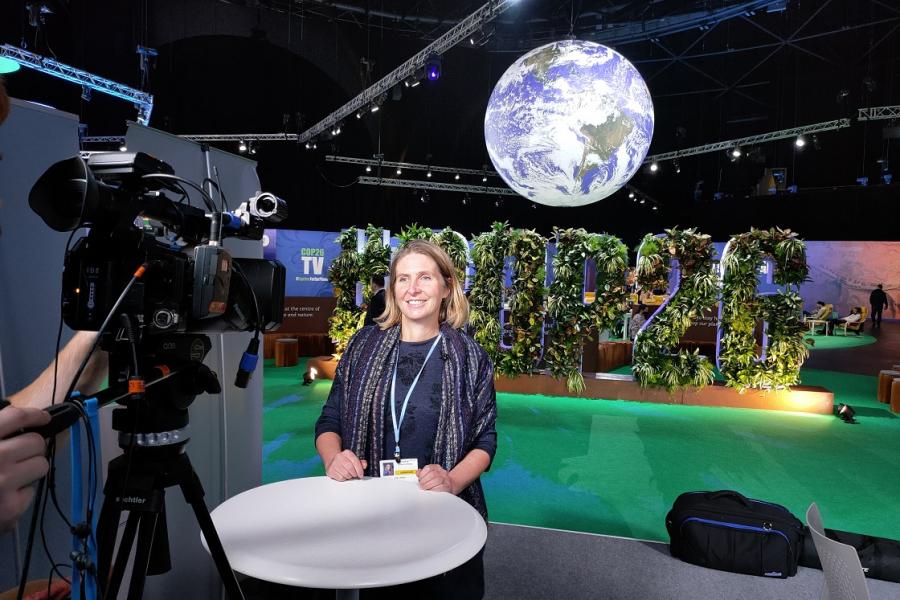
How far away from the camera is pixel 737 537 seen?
274cm

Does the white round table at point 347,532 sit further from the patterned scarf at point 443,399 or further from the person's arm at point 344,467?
the patterned scarf at point 443,399

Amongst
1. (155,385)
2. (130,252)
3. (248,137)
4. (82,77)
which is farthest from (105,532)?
(248,137)

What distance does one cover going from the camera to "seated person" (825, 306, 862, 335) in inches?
494

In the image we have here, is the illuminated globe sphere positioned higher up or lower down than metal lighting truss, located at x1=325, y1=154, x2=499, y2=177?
lower down

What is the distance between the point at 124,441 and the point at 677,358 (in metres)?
6.64

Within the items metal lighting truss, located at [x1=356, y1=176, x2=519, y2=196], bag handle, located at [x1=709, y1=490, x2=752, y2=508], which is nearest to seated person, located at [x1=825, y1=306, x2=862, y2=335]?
metal lighting truss, located at [x1=356, y1=176, x2=519, y2=196]

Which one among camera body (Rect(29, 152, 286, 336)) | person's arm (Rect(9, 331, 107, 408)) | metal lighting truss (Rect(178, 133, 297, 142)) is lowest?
person's arm (Rect(9, 331, 107, 408))

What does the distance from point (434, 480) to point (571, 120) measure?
3.58 m

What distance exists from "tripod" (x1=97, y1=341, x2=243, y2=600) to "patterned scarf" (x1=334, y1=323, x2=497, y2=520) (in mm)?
803

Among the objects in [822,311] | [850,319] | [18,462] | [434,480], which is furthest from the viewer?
[822,311]

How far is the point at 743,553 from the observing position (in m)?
2.71

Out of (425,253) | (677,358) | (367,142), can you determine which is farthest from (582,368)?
(367,142)

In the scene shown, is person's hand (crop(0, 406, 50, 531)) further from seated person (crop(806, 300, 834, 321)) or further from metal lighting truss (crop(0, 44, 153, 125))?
seated person (crop(806, 300, 834, 321))

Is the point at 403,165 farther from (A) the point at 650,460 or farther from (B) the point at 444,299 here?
(B) the point at 444,299
